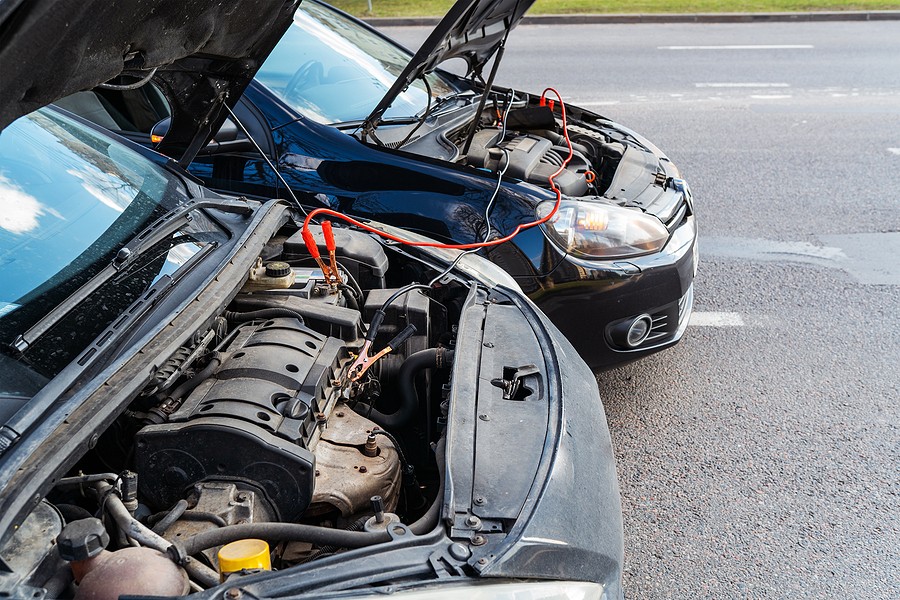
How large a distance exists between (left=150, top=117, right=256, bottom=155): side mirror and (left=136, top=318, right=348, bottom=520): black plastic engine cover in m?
1.78

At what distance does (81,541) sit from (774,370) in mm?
3494

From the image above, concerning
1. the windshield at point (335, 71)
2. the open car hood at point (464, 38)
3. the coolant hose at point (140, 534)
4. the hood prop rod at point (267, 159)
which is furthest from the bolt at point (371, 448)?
the windshield at point (335, 71)

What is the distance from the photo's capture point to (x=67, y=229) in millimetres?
2514

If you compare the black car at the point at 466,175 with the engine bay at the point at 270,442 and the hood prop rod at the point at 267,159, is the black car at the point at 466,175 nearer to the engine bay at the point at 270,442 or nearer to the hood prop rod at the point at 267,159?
the hood prop rod at the point at 267,159

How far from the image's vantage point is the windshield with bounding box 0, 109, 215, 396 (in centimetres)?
215

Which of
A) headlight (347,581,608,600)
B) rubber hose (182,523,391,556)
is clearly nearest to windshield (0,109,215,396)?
rubber hose (182,523,391,556)

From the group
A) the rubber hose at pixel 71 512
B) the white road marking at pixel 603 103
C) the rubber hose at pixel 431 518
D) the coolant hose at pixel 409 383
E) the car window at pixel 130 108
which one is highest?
the car window at pixel 130 108

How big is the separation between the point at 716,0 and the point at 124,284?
517 inches

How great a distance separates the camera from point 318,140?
12.7 feet

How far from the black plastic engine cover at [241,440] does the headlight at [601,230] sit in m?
1.63

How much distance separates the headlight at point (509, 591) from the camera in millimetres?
1651

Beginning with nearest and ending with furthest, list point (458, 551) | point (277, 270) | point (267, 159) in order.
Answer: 1. point (458, 551)
2. point (277, 270)
3. point (267, 159)

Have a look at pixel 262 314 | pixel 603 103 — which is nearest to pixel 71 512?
pixel 262 314

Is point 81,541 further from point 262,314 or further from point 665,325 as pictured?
point 665,325
